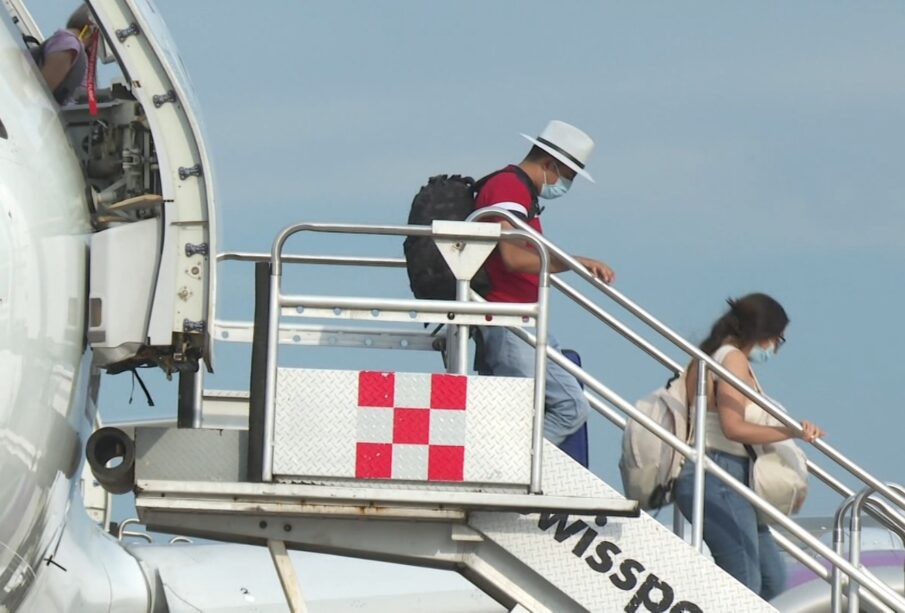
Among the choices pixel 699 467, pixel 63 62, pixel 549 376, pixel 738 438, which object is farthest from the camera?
pixel 738 438

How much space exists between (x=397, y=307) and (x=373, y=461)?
24.4 inches

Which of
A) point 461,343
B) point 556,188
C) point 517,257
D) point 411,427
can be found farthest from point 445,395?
point 556,188

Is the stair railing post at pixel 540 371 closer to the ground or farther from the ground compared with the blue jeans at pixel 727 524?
farther from the ground

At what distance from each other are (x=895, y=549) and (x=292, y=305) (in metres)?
10.4

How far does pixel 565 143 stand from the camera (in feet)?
27.0

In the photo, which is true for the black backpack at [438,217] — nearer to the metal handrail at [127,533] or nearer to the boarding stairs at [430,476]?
the boarding stairs at [430,476]

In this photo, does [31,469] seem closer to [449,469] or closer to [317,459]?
[317,459]

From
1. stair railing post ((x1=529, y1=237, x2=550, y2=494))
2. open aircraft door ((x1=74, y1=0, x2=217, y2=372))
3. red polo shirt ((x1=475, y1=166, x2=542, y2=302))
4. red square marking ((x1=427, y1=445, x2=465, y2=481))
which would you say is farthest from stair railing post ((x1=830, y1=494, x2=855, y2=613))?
open aircraft door ((x1=74, y1=0, x2=217, y2=372))

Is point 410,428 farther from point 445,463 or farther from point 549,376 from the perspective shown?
point 549,376

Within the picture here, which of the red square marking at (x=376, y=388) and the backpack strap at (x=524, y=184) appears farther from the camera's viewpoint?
the backpack strap at (x=524, y=184)

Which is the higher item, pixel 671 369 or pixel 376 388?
pixel 376 388

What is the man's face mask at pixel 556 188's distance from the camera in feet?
27.3

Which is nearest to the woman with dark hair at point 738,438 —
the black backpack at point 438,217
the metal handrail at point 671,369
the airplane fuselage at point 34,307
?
the metal handrail at point 671,369

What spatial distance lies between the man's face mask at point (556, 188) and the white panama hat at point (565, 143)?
88mm
